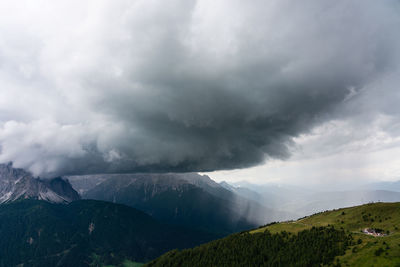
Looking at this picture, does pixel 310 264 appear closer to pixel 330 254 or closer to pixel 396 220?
pixel 330 254

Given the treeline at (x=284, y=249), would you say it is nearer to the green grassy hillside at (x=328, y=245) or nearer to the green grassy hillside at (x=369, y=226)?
the green grassy hillside at (x=328, y=245)

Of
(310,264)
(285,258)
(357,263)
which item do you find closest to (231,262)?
(285,258)

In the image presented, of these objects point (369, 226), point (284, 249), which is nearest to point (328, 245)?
point (284, 249)

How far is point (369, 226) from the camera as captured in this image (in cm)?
15000

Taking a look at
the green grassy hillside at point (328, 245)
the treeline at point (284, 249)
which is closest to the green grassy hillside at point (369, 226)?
the green grassy hillside at point (328, 245)

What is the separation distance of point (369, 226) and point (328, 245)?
42.4m

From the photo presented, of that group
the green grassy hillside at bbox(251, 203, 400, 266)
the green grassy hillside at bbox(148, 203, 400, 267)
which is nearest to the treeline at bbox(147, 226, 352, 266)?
the green grassy hillside at bbox(148, 203, 400, 267)

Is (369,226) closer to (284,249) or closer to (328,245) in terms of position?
(328,245)

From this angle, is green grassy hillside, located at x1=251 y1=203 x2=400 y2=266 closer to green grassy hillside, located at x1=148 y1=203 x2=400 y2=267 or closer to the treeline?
green grassy hillside, located at x1=148 y1=203 x2=400 y2=267

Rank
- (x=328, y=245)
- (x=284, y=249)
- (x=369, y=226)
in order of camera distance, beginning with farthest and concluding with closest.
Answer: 1. (x=284, y=249)
2. (x=369, y=226)
3. (x=328, y=245)

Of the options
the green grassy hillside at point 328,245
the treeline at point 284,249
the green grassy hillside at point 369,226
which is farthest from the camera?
the treeline at point 284,249

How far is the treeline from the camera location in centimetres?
12729

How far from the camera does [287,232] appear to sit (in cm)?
17788

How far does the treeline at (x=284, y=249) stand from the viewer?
127287 millimetres
